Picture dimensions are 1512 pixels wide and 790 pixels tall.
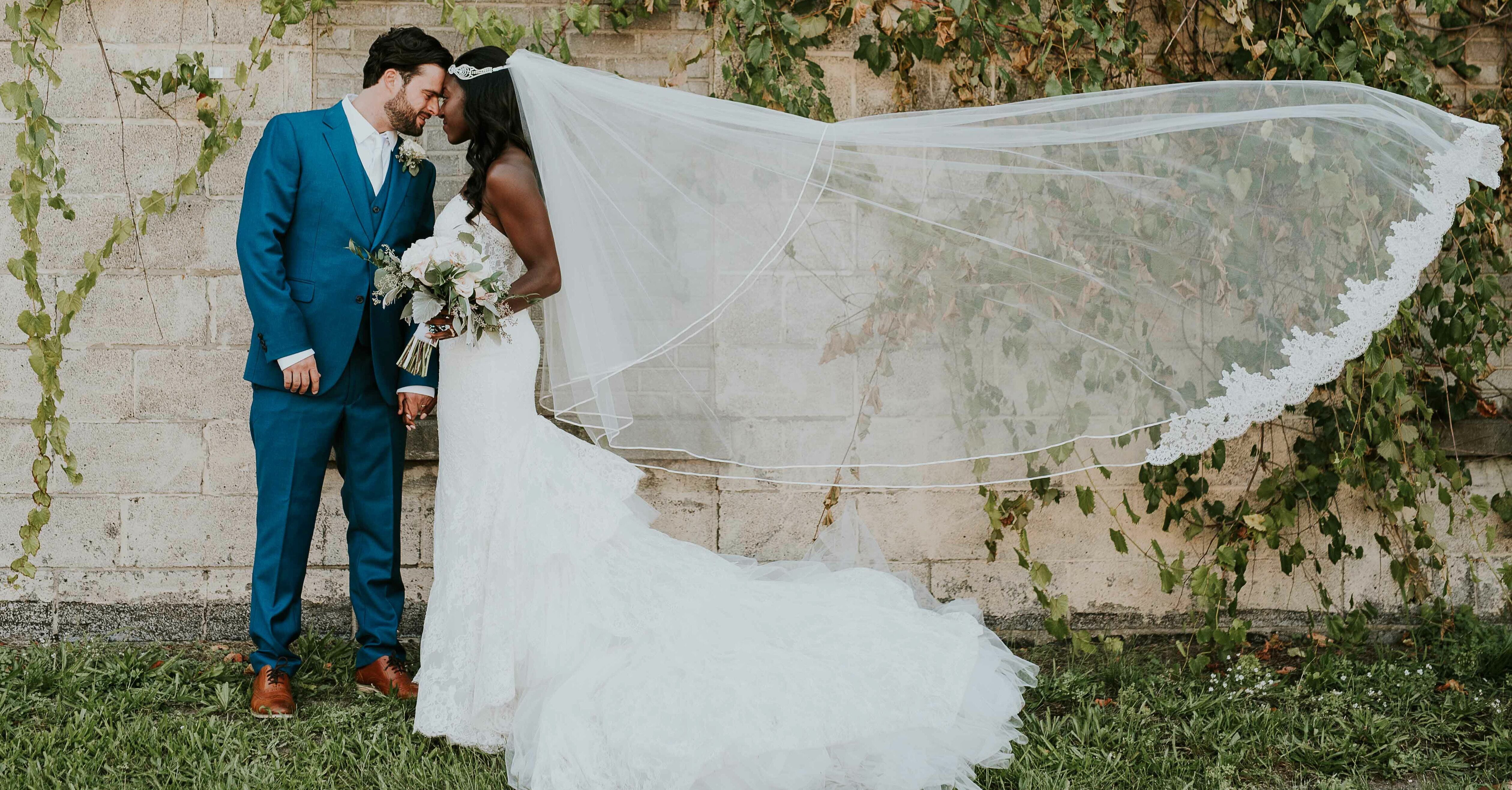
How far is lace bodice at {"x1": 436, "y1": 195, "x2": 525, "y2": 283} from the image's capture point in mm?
2848

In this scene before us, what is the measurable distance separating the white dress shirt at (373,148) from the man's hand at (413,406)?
0.04 feet

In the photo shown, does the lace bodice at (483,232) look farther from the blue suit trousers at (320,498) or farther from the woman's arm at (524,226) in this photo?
the blue suit trousers at (320,498)

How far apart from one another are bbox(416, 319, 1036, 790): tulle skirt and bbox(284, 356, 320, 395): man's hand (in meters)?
0.37

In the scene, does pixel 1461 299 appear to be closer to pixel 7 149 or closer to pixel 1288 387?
pixel 1288 387

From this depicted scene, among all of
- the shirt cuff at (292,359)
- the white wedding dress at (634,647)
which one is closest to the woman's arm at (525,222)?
the white wedding dress at (634,647)

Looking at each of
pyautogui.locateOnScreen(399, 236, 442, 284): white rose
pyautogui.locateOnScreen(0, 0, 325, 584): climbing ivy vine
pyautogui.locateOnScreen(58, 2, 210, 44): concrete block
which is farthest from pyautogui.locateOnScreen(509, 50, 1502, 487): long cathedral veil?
pyautogui.locateOnScreen(58, 2, 210, 44): concrete block

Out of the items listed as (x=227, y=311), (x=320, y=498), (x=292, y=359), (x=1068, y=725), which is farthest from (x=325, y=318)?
(x=1068, y=725)

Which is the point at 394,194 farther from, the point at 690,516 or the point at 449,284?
the point at 690,516

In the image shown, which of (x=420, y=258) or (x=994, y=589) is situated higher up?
(x=420, y=258)

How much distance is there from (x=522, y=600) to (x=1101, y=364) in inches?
63.6

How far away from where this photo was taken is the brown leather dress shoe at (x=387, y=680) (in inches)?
124

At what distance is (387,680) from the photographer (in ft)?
10.5

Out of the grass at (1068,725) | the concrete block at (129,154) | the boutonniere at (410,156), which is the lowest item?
Answer: the grass at (1068,725)

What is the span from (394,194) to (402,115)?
22 centimetres
